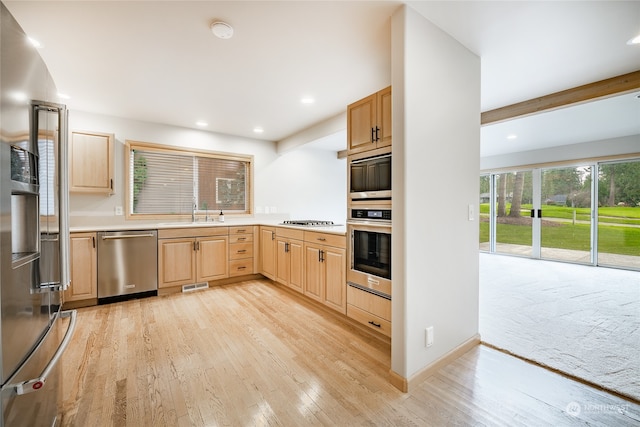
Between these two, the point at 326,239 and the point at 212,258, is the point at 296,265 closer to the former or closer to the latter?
the point at 326,239

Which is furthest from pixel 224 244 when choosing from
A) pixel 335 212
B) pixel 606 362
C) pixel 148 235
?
pixel 606 362

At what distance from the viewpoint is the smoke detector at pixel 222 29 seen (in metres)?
1.92

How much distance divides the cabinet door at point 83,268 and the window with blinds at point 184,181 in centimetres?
85

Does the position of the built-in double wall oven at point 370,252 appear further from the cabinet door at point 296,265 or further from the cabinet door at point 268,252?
the cabinet door at point 268,252

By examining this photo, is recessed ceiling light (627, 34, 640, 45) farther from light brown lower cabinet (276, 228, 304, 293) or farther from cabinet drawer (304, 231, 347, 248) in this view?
light brown lower cabinet (276, 228, 304, 293)

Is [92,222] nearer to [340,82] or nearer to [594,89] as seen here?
[340,82]

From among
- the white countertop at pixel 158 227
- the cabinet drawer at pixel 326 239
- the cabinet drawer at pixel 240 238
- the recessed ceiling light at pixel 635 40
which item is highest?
the recessed ceiling light at pixel 635 40

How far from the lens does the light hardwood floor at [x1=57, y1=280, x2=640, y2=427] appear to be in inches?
59.6

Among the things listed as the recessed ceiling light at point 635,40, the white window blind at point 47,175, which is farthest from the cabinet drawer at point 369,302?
the recessed ceiling light at point 635,40

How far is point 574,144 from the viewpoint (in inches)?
220

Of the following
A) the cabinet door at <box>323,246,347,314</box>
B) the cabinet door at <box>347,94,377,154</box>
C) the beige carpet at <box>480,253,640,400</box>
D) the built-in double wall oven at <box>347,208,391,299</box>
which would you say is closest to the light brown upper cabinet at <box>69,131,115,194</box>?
the cabinet door at <box>323,246,347,314</box>

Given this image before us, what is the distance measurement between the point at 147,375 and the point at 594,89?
15.8 feet

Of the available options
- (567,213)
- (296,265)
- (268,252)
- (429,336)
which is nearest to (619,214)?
(567,213)

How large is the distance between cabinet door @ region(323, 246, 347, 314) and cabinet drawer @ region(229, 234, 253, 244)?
1.82 m
